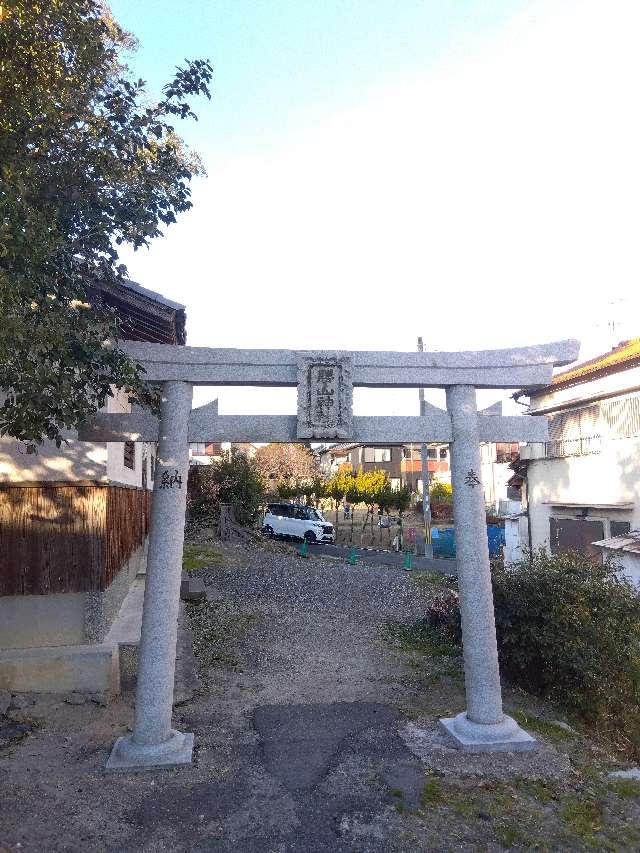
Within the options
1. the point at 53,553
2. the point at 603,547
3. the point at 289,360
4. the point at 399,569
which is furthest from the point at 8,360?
the point at 399,569

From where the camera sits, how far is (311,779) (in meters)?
5.94

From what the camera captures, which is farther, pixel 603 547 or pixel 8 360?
pixel 603 547

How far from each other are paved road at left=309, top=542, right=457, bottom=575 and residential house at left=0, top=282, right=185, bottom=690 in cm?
1575

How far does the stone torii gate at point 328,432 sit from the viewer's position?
654cm

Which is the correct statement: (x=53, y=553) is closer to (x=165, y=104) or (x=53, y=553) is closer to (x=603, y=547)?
(x=165, y=104)

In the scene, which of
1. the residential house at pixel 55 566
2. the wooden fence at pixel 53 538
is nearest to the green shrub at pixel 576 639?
the residential house at pixel 55 566

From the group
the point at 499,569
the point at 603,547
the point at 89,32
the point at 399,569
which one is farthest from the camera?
the point at 399,569

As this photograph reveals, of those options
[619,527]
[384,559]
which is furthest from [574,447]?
[384,559]

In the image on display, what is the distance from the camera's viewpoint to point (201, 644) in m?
11.0

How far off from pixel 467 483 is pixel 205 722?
4194 mm

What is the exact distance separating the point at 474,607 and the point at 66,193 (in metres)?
6.04

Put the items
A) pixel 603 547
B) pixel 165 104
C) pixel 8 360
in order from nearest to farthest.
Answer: pixel 8 360 < pixel 165 104 < pixel 603 547

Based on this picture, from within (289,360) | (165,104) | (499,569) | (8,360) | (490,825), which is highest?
(165,104)

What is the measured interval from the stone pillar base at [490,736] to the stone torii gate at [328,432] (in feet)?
0.04
